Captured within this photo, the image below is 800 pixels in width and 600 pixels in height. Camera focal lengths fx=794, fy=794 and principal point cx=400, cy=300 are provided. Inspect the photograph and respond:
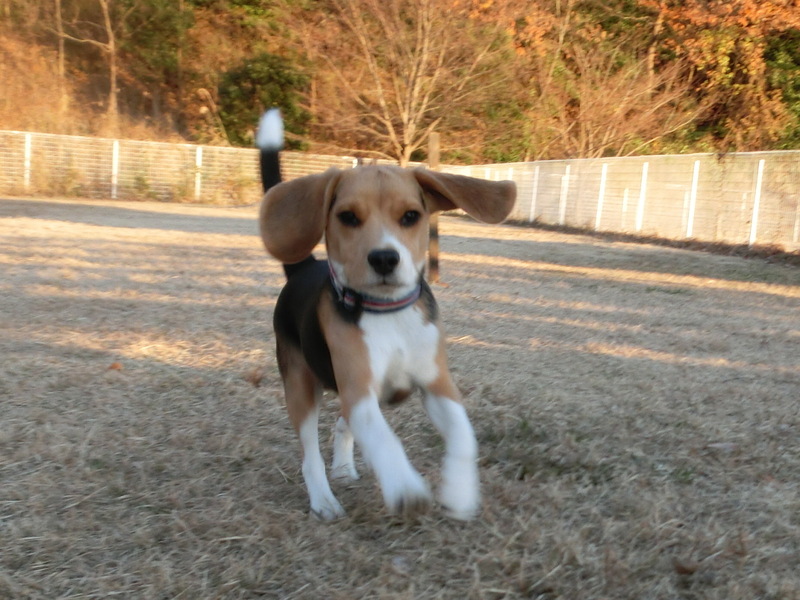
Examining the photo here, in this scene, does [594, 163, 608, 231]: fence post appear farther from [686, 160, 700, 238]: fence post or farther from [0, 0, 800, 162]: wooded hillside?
[0, 0, 800, 162]: wooded hillside

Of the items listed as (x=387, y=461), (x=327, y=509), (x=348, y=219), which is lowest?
(x=327, y=509)

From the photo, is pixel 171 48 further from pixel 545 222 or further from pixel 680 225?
pixel 680 225

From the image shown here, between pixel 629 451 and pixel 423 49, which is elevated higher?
pixel 423 49

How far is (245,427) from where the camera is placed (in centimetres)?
350

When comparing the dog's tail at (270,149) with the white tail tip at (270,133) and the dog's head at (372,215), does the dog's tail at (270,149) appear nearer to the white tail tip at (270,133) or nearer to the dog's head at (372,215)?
the white tail tip at (270,133)

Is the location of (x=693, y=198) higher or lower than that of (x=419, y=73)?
lower

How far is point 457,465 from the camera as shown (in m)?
2.37

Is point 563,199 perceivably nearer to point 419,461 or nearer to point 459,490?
point 419,461

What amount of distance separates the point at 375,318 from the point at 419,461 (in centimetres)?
93

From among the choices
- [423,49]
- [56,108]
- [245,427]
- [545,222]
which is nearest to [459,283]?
[245,427]

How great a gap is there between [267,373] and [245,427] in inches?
34.3

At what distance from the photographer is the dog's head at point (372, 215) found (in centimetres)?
240

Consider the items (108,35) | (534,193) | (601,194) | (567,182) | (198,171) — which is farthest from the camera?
(108,35)

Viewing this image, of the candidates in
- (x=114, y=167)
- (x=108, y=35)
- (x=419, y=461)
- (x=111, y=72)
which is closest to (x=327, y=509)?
(x=419, y=461)
